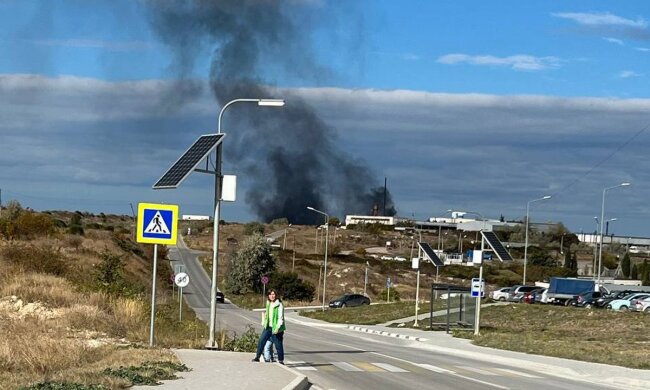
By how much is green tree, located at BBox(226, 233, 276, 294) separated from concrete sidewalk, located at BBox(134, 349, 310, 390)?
77.7 m

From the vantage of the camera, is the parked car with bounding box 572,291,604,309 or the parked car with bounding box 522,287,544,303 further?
the parked car with bounding box 522,287,544,303

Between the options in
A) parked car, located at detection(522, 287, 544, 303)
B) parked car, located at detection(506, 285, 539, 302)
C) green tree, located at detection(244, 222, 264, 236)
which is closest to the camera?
parked car, located at detection(522, 287, 544, 303)

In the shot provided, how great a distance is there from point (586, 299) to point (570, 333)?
1112 inches

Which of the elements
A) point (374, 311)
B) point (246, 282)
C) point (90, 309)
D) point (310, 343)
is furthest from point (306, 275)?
point (90, 309)

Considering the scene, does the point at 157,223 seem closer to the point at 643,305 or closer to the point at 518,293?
the point at 643,305

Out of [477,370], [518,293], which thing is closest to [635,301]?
[518,293]

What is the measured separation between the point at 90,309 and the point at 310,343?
11.7 m

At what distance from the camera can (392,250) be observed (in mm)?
155625

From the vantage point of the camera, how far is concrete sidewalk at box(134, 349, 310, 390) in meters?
15.7

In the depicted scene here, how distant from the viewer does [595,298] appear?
229ft

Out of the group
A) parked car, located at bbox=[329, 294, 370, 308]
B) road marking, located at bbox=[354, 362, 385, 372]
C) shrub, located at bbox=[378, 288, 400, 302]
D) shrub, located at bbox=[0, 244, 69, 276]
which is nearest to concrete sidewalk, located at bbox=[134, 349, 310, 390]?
road marking, located at bbox=[354, 362, 385, 372]

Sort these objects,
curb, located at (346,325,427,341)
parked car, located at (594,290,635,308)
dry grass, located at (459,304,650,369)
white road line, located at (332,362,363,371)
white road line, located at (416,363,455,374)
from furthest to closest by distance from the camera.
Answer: parked car, located at (594,290,635,308) < curb, located at (346,325,427,341) < dry grass, located at (459,304,650,369) < white road line, located at (416,363,455,374) < white road line, located at (332,362,363,371)

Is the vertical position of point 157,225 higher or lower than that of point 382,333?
higher

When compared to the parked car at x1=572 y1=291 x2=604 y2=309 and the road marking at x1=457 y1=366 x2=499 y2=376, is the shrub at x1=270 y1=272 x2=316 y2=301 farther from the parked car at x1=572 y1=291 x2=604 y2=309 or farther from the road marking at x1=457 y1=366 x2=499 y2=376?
the road marking at x1=457 y1=366 x2=499 y2=376
